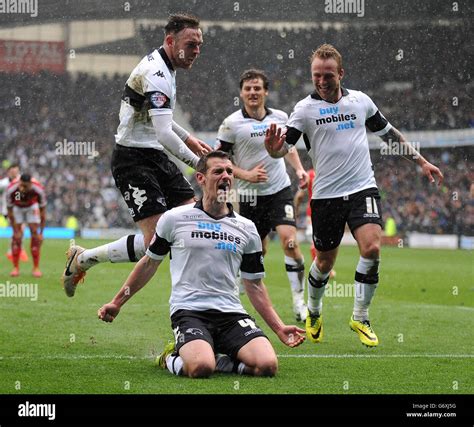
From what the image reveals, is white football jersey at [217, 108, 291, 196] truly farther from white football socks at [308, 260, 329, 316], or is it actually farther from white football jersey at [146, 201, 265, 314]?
white football jersey at [146, 201, 265, 314]

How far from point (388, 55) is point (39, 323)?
20.3 meters

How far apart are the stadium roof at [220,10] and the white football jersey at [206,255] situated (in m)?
12.5

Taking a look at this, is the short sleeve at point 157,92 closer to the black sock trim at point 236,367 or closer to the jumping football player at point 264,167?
the black sock trim at point 236,367

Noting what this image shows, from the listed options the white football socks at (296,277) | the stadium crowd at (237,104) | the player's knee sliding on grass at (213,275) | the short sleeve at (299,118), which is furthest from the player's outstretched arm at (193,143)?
the stadium crowd at (237,104)

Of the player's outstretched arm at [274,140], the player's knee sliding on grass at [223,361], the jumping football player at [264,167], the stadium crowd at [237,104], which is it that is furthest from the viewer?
the stadium crowd at [237,104]

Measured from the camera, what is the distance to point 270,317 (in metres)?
6.57

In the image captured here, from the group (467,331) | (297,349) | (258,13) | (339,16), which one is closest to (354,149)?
(297,349)

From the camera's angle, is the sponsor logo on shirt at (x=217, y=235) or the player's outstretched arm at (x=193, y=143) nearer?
the sponsor logo on shirt at (x=217, y=235)

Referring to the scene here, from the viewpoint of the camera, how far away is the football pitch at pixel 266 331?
6.08 meters

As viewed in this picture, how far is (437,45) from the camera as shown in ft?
86.1

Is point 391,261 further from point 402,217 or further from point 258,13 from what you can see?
point 402,217

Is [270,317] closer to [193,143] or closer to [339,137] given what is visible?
[193,143]

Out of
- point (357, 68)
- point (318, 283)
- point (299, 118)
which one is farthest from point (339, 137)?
point (357, 68)

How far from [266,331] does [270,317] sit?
2.79 m
